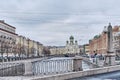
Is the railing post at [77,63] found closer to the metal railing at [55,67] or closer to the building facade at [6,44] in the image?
the metal railing at [55,67]

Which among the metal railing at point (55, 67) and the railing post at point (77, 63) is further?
the metal railing at point (55, 67)

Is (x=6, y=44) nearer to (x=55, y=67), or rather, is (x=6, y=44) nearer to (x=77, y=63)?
(x=55, y=67)

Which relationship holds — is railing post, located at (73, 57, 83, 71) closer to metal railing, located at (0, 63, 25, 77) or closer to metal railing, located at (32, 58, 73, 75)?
metal railing, located at (32, 58, 73, 75)

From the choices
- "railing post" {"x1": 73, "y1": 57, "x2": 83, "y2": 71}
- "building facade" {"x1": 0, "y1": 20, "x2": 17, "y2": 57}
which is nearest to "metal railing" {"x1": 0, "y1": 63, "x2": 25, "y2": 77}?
"railing post" {"x1": 73, "y1": 57, "x2": 83, "y2": 71}

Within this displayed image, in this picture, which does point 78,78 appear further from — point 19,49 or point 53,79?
point 19,49

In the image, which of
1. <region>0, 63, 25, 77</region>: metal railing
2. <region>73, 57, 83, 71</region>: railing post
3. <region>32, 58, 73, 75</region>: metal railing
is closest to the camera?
<region>73, 57, 83, 71</region>: railing post

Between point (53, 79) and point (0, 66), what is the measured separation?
49.8 ft

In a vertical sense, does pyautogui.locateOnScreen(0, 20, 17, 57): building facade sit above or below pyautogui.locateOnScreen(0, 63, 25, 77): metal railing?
above

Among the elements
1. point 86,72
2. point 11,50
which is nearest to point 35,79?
point 86,72

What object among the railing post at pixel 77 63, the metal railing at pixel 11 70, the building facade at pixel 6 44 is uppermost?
the building facade at pixel 6 44

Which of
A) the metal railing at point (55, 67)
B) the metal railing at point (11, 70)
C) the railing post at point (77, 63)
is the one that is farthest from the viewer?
the metal railing at point (11, 70)

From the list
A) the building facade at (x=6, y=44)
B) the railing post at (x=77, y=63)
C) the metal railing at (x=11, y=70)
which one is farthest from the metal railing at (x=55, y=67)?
the building facade at (x=6, y=44)

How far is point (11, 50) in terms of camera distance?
11169cm

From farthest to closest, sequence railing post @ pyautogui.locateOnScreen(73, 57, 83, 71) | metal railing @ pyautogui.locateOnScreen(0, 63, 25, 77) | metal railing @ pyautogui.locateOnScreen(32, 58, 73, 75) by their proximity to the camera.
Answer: metal railing @ pyautogui.locateOnScreen(0, 63, 25, 77) < metal railing @ pyautogui.locateOnScreen(32, 58, 73, 75) < railing post @ pyautogui.locateOnScreen(73, 57, 83, 71)
